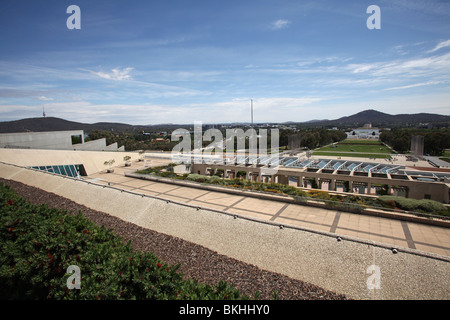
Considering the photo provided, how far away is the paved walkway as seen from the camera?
30.8 ft

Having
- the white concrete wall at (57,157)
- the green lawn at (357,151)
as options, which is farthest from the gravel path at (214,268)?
the green lawn at (357,151)

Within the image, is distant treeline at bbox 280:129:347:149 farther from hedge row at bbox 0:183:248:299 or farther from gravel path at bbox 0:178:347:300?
hedge row at bbox 0:183:248:299

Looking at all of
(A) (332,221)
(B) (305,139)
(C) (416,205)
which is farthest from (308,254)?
(B) (305,139)

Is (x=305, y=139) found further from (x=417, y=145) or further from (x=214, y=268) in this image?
(x=214, y=268)

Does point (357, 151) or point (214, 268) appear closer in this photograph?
point (214, 268)

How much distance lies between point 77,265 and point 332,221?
1045 cm

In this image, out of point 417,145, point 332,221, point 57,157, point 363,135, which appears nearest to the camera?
point 332,221

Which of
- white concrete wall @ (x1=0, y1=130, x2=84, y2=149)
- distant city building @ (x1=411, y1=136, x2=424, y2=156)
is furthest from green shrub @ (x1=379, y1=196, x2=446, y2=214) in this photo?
white concrete wall @ (x1=0, y1=130, x2=84, y2=149)

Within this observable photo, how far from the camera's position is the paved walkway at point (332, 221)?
→ 938cm

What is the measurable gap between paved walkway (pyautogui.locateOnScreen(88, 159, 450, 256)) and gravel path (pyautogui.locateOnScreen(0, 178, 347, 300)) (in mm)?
3508

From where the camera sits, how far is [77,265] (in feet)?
18.6

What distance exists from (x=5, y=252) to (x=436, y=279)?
1212 centimetres
